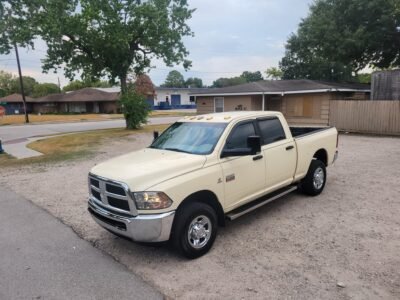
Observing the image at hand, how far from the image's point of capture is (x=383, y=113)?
17.0 metres

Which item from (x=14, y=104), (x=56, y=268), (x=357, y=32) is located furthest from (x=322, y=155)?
(x=14, y=104)

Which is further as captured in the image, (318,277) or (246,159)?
(246,159)

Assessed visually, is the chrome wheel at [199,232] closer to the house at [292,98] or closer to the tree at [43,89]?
the house at [292,98]

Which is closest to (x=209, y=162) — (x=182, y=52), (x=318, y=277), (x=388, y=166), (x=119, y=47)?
(x=318, y=277)

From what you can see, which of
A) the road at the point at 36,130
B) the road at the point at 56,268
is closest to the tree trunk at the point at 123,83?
the road at the point at 36,130

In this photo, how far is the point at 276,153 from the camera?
543cm

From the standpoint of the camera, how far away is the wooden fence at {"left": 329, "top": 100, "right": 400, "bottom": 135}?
54.7 feet

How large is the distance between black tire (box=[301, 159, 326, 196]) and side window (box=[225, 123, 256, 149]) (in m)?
1.91

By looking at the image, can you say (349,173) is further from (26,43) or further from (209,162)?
(26,43)

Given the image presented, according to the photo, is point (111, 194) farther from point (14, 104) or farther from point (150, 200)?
point (14, 104)

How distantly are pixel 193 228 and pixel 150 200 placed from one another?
0.73m

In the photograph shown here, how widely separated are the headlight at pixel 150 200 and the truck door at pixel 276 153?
208 centimetres

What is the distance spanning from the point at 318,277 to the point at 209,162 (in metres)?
1.90

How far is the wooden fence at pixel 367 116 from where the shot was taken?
1667cm
